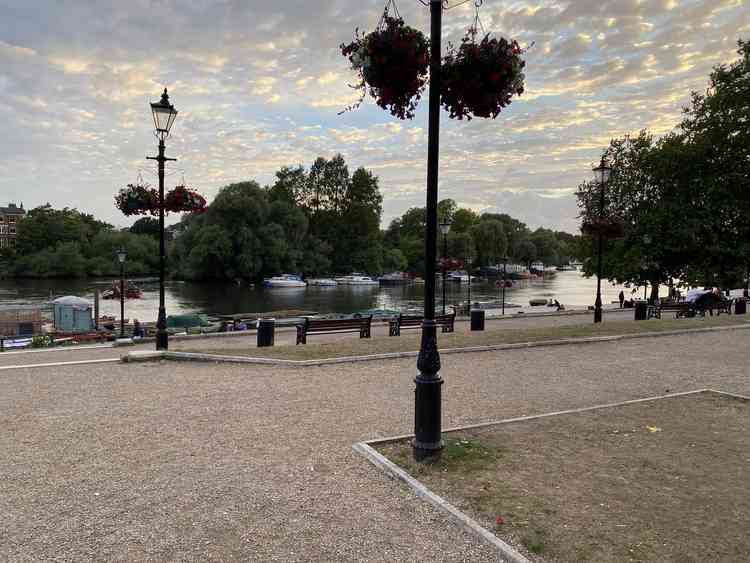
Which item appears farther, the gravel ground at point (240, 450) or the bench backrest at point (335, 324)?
the bench backrest at point (335, 324)

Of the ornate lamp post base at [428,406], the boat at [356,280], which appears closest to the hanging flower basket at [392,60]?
the ornate lamp post base at [428,406]

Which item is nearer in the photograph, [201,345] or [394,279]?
[201,345]

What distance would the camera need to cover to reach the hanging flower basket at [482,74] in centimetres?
534

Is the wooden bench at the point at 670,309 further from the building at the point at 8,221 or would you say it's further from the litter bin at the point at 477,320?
the building at the point at 8,221

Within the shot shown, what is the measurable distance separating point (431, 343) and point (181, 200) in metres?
9.74

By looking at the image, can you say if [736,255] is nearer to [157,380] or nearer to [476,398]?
[476,398]

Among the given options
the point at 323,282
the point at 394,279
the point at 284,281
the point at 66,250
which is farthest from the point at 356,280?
the point at 66,250

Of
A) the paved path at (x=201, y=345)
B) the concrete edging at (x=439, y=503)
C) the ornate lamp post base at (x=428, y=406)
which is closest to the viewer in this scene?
the concrete edging at (x=439, y=503)

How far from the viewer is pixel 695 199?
30.1m

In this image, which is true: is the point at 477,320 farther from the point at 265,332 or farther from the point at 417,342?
the point at 265,332

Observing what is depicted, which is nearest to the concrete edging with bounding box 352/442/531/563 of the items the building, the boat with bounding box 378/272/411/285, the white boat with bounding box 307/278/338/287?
the white boat with bounding box 307/278/338/287

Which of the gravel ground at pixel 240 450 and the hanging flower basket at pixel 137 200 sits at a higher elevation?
the hanging flower basket at pixel 137 200

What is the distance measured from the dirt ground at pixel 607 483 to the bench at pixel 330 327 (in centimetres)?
1161

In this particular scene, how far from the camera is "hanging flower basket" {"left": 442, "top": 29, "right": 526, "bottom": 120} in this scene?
17.5ft
